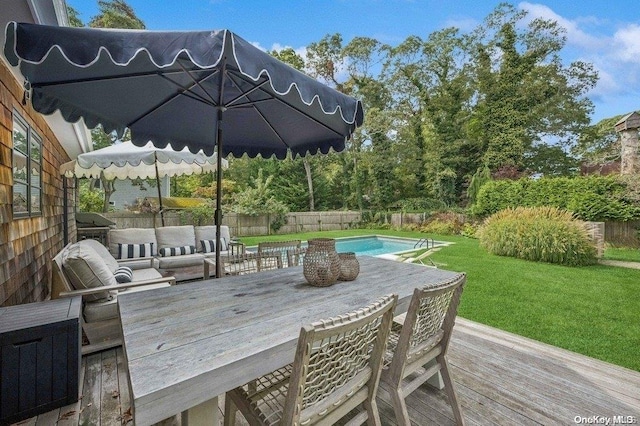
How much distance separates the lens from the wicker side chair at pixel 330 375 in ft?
3.38

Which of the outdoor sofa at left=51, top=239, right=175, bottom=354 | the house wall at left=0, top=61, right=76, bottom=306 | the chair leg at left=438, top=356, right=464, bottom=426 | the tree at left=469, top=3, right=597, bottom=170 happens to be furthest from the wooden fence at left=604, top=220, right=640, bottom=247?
the house wall at left=0, top=61, right=76, bottom=306

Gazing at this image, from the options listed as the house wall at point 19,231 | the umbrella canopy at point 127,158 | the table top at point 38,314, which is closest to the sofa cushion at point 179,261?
the house wall at point 19,231

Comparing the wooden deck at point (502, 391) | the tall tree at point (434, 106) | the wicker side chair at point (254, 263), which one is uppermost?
the tall tree at point (434, 106)

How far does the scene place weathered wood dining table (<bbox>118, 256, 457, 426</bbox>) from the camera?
3.15ft

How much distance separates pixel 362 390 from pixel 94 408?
74.5 inches

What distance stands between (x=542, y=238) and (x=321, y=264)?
23.3 feet

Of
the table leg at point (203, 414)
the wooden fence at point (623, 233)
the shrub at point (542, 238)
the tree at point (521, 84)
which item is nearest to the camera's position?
the table leg at point (203, 414)

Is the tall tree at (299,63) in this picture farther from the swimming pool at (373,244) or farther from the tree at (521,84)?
the tree at (521,84)

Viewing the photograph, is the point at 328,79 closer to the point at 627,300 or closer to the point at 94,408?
the point at 627,300

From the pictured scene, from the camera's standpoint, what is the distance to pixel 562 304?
4258 mm

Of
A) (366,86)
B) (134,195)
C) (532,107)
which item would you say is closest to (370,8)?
(366,86)

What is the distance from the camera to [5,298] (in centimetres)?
251

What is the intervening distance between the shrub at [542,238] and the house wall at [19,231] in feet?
29.3

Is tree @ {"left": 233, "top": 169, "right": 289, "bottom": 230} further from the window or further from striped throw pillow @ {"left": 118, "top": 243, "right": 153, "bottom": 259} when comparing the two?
the window
